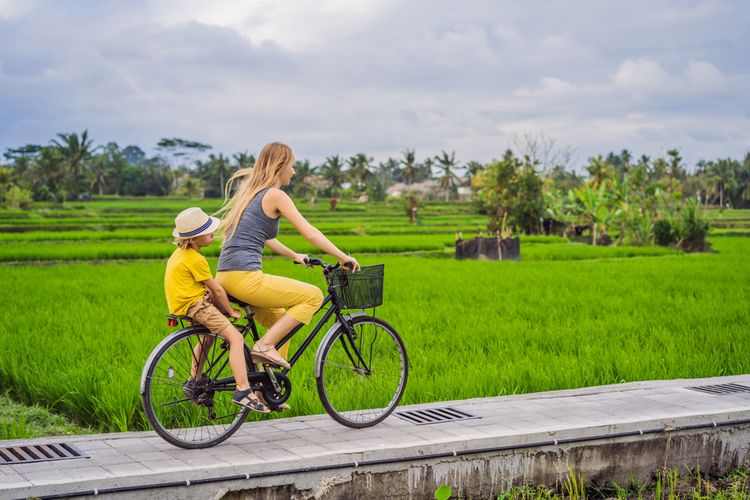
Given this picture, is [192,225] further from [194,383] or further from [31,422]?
[31,422]

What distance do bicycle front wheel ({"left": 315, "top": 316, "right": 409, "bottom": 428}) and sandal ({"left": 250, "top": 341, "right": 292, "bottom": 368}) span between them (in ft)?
0.92

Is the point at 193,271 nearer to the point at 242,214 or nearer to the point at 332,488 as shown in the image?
the point at 242,214

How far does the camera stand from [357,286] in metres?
3.99

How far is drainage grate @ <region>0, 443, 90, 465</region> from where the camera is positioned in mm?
3449

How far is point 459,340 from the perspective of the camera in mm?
7098

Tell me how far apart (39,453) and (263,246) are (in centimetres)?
127

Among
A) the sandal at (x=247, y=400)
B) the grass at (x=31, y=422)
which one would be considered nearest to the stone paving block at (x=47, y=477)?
the sandal at (x=247, y=400)

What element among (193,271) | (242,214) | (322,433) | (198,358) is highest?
(242,214)

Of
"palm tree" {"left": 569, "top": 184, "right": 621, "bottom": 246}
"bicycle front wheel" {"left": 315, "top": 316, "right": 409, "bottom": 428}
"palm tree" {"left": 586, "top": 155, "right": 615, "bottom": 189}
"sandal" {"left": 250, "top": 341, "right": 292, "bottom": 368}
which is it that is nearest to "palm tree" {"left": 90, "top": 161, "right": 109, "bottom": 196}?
"palm tree" {"left": 586, "top": 155, "right": 615, "bottom": 189}

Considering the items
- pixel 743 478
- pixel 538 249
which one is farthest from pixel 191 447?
pixel 538 249

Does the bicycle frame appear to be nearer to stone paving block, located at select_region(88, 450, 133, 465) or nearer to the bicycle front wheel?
the bicycle front wheel

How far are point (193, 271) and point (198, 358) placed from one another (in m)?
0.40

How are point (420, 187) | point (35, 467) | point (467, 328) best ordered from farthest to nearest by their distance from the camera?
1. point (420, 187)
2. point (467, 328)
3. point (35, 467)

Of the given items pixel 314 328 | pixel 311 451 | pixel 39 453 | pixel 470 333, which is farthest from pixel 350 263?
pixel 470 333
